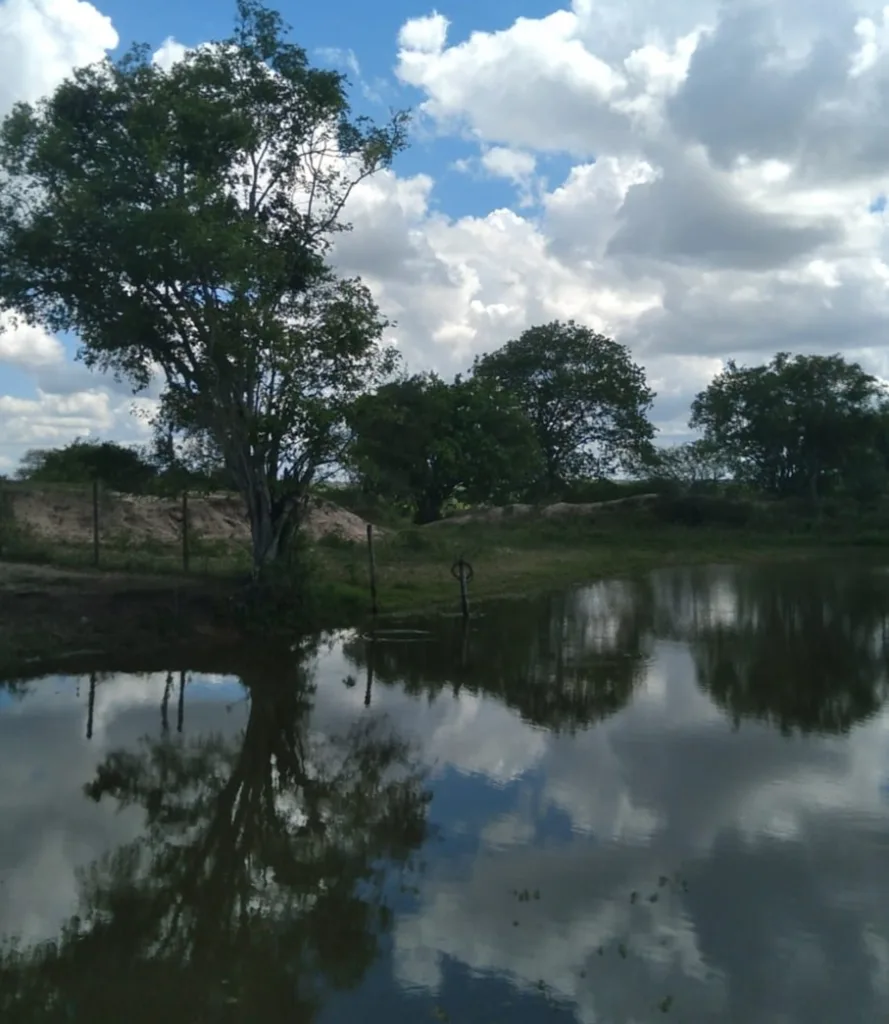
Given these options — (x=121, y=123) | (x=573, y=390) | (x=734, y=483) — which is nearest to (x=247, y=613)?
(x=121, y=123)

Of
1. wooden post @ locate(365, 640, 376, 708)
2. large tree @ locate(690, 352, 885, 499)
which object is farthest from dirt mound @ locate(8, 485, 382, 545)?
large tree @ locate(690, 352, 885, 499)

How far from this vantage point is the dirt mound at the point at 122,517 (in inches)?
1065

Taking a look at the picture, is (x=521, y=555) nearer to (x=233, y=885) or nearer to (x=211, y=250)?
(x=211, y=250)

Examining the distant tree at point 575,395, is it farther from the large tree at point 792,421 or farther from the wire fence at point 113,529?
the wire fence at point 113,529

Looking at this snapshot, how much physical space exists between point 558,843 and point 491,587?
1871cm

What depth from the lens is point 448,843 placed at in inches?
358

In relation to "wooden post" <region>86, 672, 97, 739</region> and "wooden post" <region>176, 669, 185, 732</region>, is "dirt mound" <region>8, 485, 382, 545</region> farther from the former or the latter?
"wooden post" <region>86, 672, 97, 739</region>

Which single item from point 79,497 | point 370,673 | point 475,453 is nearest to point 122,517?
point 79,497

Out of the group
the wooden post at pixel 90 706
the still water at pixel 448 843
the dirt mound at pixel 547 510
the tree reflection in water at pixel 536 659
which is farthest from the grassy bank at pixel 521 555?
the still water at pixel 448 843

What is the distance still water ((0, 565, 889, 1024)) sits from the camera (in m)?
6.61

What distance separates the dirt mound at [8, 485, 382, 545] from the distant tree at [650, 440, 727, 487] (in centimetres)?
2877

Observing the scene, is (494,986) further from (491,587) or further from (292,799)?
(491,587)

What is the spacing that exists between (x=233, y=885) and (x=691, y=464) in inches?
2151

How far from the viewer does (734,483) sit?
2234 inches
